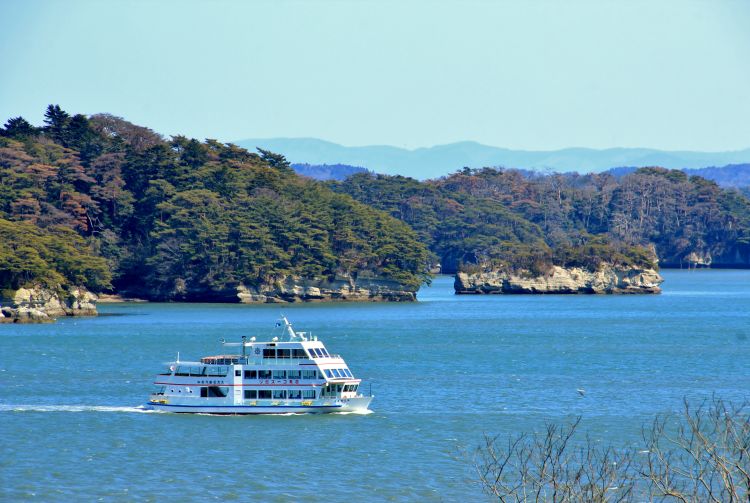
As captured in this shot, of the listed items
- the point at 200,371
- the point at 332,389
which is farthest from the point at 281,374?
the point at 200,371

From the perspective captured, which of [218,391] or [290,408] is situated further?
[218,391]

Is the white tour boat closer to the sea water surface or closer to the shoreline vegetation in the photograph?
the sea water surface

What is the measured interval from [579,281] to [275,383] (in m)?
87.0

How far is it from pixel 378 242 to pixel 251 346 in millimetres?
77555

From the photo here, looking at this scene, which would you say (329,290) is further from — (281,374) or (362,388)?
(281,374)

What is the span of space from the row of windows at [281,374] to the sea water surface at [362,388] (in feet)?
5.39

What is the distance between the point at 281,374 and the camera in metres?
45.6

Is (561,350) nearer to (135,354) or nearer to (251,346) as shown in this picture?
(135,354)

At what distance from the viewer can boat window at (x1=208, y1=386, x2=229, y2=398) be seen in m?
45.7

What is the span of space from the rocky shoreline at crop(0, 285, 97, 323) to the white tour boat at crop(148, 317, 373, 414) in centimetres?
4658

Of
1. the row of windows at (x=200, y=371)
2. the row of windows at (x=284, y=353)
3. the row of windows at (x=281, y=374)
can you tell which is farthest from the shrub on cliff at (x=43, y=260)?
the row of windows at (x=284, y=353)

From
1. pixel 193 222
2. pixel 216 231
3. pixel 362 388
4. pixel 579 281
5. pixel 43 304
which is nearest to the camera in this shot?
pixel 362 388

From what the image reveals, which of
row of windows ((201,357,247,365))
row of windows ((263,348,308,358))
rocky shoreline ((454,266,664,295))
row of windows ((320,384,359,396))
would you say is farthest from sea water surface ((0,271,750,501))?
rocky shoreline ((454,266,664,295))

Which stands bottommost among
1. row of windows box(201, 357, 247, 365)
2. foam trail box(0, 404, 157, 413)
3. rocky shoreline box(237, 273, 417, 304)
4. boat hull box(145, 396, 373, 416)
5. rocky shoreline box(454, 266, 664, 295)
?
foam trail box(0, 404, 157, 413)
